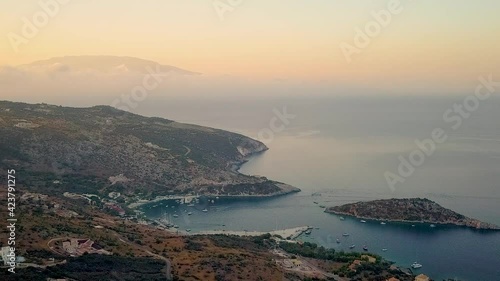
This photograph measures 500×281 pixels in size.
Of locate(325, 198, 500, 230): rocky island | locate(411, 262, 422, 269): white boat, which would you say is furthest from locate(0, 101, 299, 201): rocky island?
locate(411, 262, 422, 269): white boat

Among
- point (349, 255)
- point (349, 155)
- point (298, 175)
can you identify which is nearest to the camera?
point (349, 255)

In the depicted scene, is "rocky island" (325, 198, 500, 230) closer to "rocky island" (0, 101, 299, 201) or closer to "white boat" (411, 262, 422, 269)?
"rocky island" (0, 101, 299, 201)

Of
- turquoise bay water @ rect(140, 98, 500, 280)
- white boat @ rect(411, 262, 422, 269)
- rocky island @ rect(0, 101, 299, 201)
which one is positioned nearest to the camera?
white boat @ rect(411, 262, 422, 269)

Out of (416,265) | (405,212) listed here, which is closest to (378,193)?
(405,212)

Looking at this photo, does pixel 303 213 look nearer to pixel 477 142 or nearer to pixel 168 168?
pixel 168 168

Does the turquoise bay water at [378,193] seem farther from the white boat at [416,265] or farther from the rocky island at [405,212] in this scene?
the rocky island at [405,212]

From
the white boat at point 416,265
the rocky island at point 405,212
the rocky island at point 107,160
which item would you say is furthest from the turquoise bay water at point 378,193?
the rocky island at point 107,160

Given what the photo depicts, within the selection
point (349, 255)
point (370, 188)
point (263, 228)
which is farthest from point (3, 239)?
point (370, 188)
